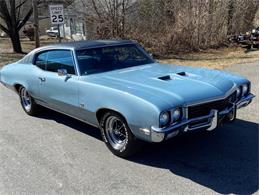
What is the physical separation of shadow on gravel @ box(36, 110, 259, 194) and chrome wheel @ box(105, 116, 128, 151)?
0.86ft

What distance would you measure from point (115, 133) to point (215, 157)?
50.7 inches

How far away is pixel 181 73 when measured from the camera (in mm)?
5047

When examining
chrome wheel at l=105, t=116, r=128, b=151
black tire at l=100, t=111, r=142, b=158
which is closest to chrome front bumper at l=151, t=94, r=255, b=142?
black tire at l=100, t=111, r=142, b=158

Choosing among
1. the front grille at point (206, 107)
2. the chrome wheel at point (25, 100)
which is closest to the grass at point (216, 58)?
the chrome wheel at point (25, 100)

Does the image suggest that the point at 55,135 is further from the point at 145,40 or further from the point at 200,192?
the point at 145,40

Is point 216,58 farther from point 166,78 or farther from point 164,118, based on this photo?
point 164,118

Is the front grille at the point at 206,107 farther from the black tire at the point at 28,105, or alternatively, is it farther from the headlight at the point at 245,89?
the black tire at the point at 28,105

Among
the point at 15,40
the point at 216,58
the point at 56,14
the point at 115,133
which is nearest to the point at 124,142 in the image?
the point at 115,133

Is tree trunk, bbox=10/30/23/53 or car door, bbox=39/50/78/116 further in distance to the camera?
tree trunk, bbox=10/30/23/53

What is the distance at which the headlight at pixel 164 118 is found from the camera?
3.96m

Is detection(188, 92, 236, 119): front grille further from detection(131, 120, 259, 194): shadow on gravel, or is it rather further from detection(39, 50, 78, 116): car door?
detection(39, 50, 78, 116): car door

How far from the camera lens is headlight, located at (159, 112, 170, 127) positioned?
3.96 meters

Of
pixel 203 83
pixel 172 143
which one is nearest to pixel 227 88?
pixel 203 83

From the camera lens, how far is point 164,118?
399 centimetres
